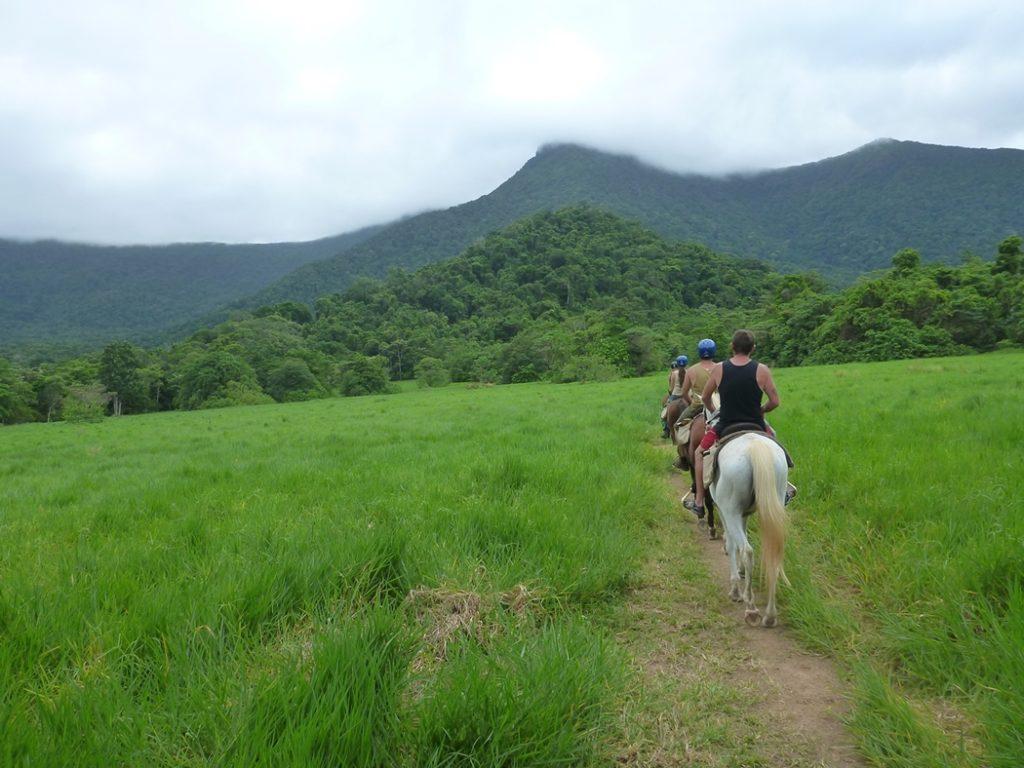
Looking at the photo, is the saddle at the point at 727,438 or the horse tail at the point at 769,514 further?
the saddle at the point at 727,438

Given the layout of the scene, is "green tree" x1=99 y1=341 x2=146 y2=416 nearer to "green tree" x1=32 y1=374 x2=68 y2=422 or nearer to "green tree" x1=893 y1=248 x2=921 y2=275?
"green tree" x1=32 y1=374 x2=68 y2=422

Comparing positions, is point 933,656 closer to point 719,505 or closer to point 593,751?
point 719,505

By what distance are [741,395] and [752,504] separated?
1025mm

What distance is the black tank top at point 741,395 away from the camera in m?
4.80

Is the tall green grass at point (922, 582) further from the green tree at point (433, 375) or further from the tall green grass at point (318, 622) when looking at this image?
the green tree at point (433, 375)

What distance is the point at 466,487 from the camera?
6.54 m

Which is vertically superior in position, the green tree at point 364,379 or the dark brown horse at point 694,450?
the dark brown horse at point 694,450

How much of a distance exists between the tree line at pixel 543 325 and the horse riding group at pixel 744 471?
48.2 metres

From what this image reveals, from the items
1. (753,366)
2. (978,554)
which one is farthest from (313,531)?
(978,554)

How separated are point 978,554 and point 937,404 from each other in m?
10.2

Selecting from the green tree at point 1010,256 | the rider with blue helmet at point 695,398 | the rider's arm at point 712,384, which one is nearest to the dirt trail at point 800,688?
the rider's arm at point 712,384

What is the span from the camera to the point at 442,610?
10.8 feet

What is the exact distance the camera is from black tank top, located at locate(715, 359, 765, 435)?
480cm

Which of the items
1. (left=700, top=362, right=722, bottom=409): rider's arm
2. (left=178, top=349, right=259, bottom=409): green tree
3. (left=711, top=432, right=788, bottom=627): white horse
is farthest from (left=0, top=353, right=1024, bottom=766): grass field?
(left=178, top=349, right=259, bottom=409): green tree
